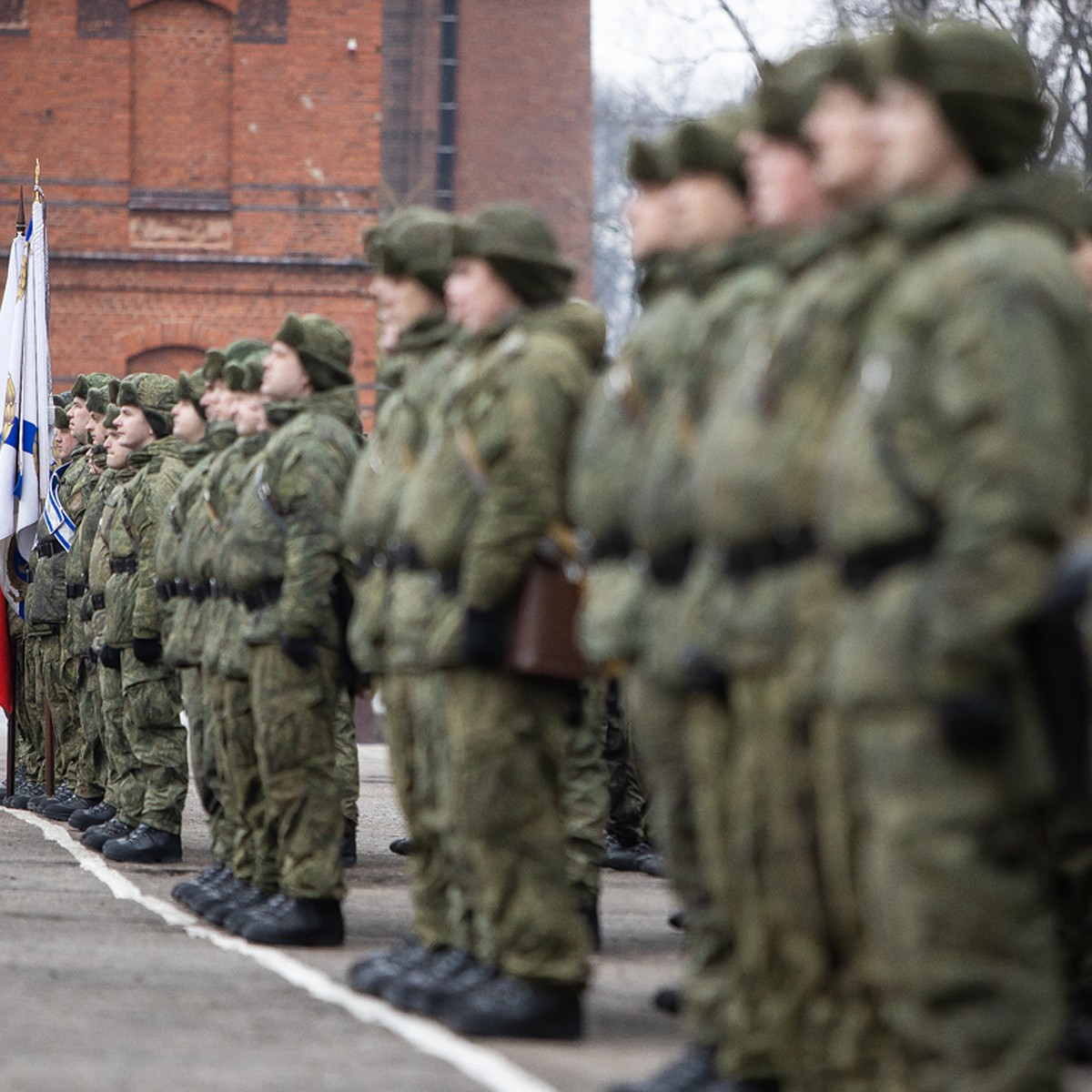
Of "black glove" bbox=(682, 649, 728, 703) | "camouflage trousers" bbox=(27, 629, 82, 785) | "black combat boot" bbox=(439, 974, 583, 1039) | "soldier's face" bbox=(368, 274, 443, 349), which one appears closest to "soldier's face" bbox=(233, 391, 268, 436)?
"soldier's face" bbox=(368, 274, 443, 349)

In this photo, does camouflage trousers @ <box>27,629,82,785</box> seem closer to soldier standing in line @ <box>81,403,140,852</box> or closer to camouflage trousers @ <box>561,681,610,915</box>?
soldier standing in line @ <box>81,403,140,852</box>

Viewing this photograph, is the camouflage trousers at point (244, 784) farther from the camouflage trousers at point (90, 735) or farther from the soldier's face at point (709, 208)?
the camouflage trousers at point (90, 735)

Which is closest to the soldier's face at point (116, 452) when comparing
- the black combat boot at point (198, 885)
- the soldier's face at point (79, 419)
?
the soldier's face at point (79, 419)

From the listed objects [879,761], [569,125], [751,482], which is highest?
[569,125]

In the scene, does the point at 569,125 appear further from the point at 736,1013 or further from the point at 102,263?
the point at 736,1013

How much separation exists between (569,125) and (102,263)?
20.2 meters

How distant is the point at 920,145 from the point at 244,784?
6.03 metres

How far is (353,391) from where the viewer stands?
414 inches

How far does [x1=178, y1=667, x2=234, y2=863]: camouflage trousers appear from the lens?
11.2 m

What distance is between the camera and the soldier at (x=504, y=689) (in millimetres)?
7285

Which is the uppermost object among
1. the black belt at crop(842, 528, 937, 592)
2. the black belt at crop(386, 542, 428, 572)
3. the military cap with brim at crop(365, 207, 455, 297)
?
the military cap with brim at crop(365, 207, 455, 297)

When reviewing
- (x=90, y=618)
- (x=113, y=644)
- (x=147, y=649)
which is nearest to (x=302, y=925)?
(x=147, y=649)

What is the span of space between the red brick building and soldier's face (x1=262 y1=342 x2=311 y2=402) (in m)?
23.4

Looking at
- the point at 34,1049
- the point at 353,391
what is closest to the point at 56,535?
the point at 353,391
